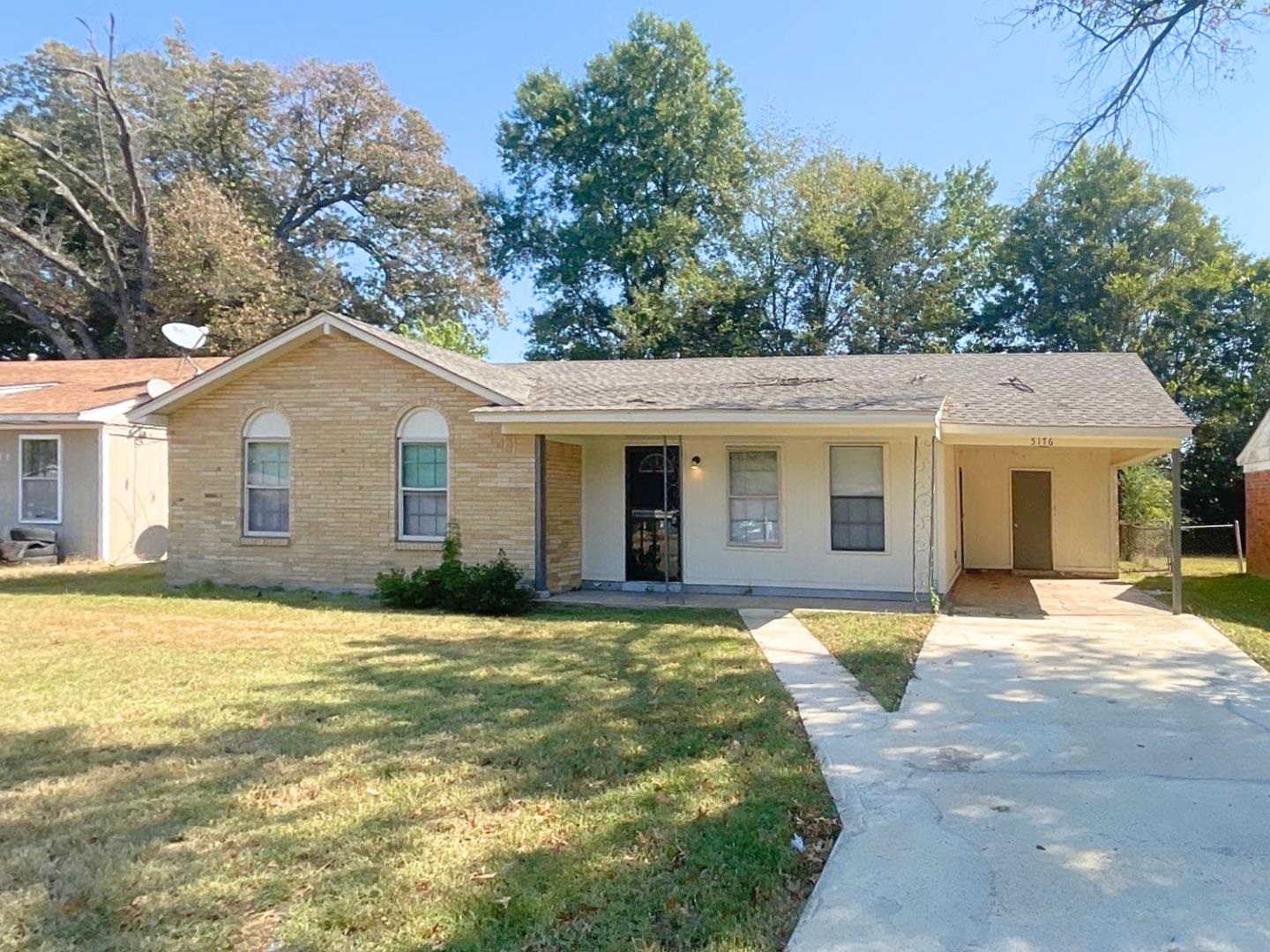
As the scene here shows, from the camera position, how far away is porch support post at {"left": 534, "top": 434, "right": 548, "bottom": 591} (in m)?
11.1

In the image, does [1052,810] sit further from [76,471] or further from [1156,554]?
[76,471]

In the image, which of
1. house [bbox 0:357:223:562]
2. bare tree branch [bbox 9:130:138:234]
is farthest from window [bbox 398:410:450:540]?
bare tree branch [bbox 9:130:138:234]

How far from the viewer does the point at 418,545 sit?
38.6 ft

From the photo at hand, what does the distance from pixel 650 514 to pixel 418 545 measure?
328cm

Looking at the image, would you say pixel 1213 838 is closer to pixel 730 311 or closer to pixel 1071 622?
pixel 1071 622

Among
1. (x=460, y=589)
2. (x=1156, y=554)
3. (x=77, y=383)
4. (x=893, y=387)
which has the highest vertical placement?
(x=77, y=383)

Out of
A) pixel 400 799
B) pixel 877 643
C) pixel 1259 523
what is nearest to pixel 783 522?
pixel 877 643

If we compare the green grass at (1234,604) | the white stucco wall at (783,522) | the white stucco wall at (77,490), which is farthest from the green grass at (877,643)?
the white stucco wall at (77,490)

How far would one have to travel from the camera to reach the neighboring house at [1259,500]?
14766mm

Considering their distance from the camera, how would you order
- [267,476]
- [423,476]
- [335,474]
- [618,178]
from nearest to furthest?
[423,476]
[335,474]
[267,476]
[618,178]

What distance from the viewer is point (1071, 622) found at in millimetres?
9688

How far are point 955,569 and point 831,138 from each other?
841 inches

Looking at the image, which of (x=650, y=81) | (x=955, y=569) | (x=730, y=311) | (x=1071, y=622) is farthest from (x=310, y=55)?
(x=1071, y=622)

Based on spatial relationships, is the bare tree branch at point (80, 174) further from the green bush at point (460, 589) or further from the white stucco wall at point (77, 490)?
the green bush at point (460, 589)
